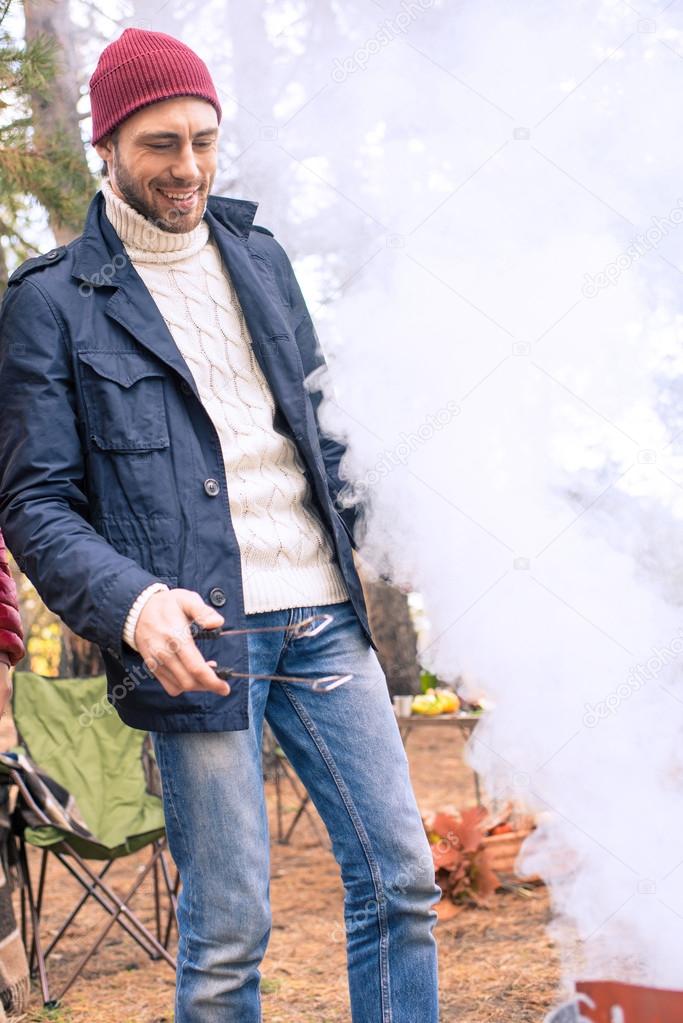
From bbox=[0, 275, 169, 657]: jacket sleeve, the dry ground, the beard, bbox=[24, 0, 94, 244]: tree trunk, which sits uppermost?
bbox=[24, 0, 94, 244]: tree trunk

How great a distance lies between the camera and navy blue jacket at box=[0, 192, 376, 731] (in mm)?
1640

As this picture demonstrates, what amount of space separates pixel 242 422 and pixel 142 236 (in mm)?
355

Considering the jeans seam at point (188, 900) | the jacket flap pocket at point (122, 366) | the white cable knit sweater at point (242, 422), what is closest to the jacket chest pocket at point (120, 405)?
the jacket flap pocket at point (122, 366)

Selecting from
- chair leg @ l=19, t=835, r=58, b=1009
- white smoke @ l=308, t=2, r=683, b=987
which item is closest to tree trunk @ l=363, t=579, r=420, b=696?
chair leg @ l=19, t=835, r=58, b=1009

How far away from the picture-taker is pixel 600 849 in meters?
2.30

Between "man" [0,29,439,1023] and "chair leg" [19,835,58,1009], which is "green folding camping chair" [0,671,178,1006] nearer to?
"chair leg" [19,835,58,1009]

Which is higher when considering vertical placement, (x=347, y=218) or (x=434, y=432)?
(x=347, y=218)

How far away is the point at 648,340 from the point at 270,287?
3.38 ft

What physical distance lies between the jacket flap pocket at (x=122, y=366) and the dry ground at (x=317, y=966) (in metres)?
1.94

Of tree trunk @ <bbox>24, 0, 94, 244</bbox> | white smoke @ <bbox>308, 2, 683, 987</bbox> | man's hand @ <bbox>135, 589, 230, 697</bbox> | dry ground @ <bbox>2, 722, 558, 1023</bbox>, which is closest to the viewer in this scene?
man's hand @ <bbox>135, 589, 230, 697</bbox>

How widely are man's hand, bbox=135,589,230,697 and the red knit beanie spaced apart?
813mm

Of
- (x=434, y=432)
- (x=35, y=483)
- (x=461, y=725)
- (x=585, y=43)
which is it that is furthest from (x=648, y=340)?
(x=461, y=725)

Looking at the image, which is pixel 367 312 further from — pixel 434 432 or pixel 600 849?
pixel 600 849

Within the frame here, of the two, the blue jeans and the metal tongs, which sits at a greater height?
the metal tongs
